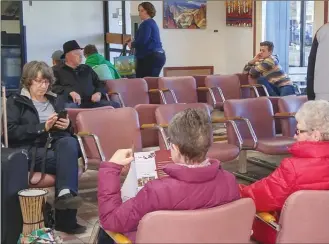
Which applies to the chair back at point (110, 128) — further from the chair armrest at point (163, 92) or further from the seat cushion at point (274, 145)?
the chair armrest at point (163, 92)

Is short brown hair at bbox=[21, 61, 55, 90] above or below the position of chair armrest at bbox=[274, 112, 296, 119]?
above

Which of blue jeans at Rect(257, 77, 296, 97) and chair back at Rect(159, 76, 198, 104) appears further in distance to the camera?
blue jeans at Rect(257, 77, 296, 97)

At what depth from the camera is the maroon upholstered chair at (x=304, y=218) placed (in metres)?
2.18

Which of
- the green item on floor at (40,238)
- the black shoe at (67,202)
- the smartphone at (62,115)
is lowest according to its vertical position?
the black shoe at (67,202)

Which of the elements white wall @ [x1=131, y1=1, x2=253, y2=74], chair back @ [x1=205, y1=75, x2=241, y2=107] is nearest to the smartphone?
chair back @ [x1=205, y1=75, x2=241, y2=107]

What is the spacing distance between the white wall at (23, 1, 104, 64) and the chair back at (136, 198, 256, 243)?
23.0ft

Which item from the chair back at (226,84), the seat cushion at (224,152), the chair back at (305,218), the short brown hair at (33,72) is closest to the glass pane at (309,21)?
the chair back at (226,84)

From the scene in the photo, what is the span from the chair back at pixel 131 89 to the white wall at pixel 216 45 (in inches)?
189

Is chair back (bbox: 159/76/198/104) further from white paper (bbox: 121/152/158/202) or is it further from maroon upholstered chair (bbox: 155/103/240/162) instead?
white paper (bbox: 121/152/158/202)

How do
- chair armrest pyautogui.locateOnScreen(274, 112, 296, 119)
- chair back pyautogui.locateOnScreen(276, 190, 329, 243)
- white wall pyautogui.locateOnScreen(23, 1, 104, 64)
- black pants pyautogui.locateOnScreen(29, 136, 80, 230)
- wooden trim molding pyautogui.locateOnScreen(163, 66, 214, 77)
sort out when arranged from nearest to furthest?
chair back pyautogui.locateOnScreen(276, 190, 329, 243) < black pants pyautogui.locateOnScreen(29, 136, 80, 230) < chair armrest pyautogui.locateOnScreen(274, 112, 296, 119) < white wall pyautogui.locateOnScreen(23, 1, 104, 64) < wooden trim molding pyautogui.locateOnScreen(163, 66, 214, 77)

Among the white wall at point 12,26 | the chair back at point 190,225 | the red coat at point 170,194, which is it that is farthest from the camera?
the white wall at point 12,26

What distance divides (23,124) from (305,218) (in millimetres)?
2166

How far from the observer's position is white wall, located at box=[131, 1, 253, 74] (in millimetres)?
11008

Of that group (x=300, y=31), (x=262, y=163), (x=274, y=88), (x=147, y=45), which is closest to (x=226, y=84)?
(x=274, y=88)
